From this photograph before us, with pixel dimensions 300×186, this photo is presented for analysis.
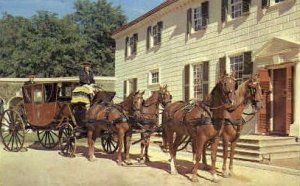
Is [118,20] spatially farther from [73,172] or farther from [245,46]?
[73,172]

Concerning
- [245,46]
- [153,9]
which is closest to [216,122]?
[245,46]

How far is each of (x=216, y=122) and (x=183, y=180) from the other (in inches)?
50.9

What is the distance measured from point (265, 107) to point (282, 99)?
0.78 m

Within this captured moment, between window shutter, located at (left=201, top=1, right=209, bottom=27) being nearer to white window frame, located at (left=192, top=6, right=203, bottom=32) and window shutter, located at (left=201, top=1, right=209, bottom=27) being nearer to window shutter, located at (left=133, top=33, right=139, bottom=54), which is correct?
white window frame, located at (left=192, top=6, right=203, bottom=32)

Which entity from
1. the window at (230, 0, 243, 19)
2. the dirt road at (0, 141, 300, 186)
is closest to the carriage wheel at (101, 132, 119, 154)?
the dirt road at (0, 141, 300, 186)

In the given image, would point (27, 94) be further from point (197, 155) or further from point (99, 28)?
point (99, 28)

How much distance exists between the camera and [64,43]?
146 ft

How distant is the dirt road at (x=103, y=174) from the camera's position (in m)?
10.1

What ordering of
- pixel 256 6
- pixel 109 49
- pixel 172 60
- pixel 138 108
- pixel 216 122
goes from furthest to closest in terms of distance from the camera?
pixel 109 49, pixel 172 60, pixel 256 6, pixel 138 108, pixel 216 122

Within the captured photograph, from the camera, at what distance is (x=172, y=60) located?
915 inches

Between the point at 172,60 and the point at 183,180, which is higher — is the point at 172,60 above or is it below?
above

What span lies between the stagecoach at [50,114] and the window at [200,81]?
4947 millimetres

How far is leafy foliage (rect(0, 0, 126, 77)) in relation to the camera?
4328cm

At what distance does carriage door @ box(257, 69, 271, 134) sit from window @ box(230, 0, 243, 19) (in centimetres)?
288
